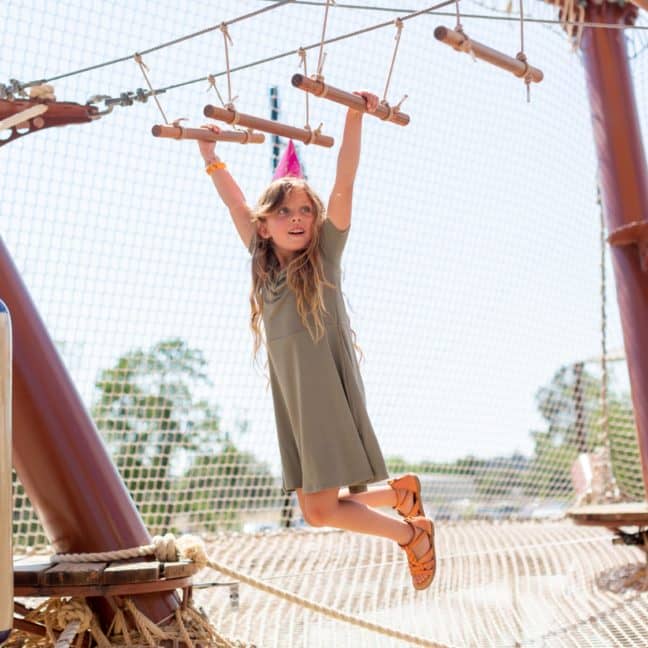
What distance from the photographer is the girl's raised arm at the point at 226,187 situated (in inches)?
78.0

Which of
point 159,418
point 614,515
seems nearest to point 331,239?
point 614,515

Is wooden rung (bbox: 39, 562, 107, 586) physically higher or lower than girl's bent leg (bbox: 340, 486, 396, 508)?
lower

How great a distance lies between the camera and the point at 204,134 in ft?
6.45

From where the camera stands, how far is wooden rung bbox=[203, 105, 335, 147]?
1.74 m

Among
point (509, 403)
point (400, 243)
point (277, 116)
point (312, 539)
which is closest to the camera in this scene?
point (312, 539)

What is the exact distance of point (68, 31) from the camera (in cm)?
320

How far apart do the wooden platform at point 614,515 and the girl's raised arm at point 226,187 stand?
1.33 m

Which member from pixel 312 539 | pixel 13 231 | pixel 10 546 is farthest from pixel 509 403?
pixel 10 546

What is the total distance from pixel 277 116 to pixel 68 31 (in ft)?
2.93

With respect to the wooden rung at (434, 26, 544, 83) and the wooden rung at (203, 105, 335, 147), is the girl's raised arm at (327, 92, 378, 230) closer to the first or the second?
the wooden rung at (203, 105, 335, 147)

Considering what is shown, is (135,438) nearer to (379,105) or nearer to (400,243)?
(400,243)

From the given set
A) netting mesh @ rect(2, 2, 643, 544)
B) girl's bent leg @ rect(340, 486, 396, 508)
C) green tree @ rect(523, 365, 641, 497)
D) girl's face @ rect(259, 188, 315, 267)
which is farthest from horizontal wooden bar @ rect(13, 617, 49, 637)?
green tree @ rect(523, 365, 641, 497)

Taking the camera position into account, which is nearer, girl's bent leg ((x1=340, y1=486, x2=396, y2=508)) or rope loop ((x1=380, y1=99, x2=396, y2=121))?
rope loop ((x1=380, y1=99, x2=396, y2=121))

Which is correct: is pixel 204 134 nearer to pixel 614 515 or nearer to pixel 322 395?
pixel 322 395
